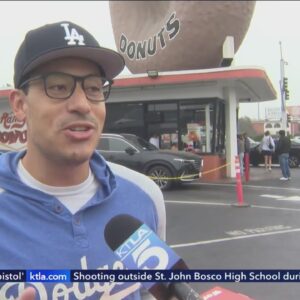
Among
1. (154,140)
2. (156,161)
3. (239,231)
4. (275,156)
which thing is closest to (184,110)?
(154,140)

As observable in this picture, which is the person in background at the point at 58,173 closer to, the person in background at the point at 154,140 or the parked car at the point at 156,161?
the parked car at the point at 156,161

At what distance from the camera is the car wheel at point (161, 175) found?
1325 centimetres

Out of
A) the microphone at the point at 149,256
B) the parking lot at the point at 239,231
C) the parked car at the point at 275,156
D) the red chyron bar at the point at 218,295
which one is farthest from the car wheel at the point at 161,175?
the microphone at the point at 149,256

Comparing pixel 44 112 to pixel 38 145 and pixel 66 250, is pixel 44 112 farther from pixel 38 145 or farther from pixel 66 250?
pixel 66 250

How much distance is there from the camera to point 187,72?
1566 cm

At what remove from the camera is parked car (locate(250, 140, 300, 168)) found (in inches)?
859

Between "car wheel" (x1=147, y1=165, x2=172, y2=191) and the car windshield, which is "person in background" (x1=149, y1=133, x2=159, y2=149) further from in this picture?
"car wheel" (x1=147, y1=165, x2=172, y2=191)

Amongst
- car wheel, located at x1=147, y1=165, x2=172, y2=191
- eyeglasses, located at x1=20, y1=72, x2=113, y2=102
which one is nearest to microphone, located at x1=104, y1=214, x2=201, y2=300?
eyeglasses, located at x1=20, y1=72, x2=113, y2=102

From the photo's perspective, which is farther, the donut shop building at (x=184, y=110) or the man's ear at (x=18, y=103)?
the donut shop building at (x=184, y=110)

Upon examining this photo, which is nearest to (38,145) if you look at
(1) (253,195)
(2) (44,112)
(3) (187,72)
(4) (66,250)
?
(2) (44,112)

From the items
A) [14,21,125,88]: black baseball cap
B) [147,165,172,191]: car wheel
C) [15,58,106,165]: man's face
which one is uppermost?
[14,21,125,88]: black baseball cap

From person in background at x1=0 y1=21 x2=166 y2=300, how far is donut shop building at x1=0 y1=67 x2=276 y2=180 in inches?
562

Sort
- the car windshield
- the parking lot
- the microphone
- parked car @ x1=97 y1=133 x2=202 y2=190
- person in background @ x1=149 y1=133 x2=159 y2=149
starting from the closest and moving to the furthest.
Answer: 1. the microphone
2. the parking lot
3. parked car @ x1=97 y1=133 x2=202 y2=190
4. the car windshield
5. person in background @ x1=149 y1=133 x2=159 y2=149

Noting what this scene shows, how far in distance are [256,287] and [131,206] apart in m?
3.34
